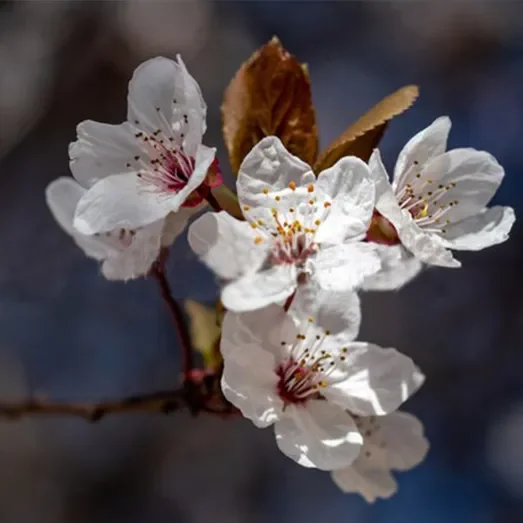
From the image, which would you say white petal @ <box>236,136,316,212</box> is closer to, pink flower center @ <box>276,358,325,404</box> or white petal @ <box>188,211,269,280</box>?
white petal @ <box>188,211,269,280</box>

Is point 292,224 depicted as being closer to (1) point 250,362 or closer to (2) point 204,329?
(1) point 250,362

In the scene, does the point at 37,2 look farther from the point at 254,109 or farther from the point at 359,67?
the point at 254,109

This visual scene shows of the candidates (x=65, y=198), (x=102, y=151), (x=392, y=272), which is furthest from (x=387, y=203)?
(x=65, y=198)

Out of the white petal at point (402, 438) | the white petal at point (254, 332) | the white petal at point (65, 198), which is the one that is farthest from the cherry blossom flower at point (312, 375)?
the white petal at point (65, 198)

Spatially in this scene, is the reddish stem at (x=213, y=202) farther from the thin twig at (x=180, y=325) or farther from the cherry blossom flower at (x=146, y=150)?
the thin twig at (x=180, y=325)

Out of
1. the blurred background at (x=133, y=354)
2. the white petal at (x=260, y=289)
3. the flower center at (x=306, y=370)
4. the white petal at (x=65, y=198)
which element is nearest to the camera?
the white petal at (x=260, y=289)

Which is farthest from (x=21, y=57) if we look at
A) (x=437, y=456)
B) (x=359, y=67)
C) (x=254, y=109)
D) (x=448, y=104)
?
(x=254, y=109)
